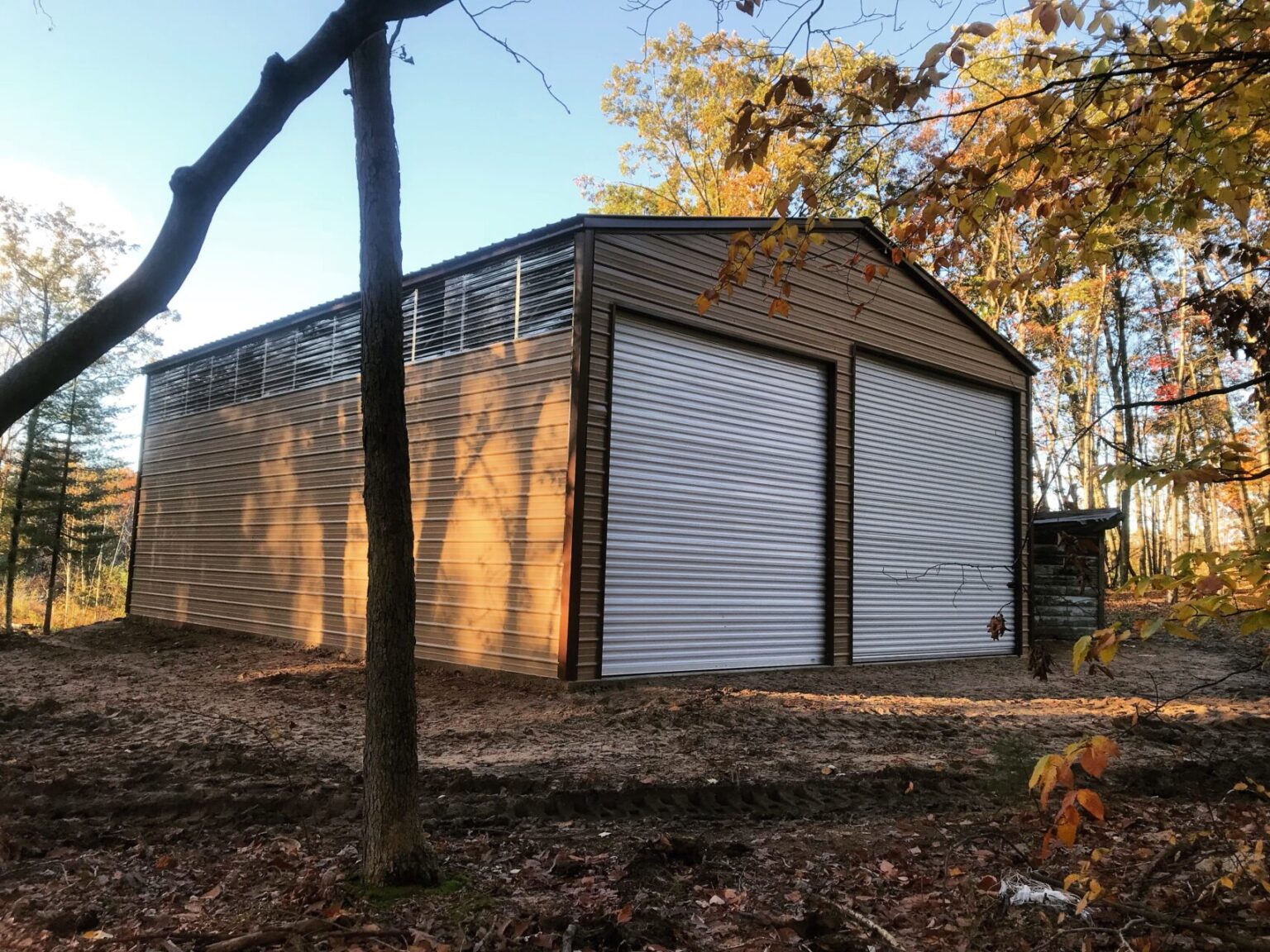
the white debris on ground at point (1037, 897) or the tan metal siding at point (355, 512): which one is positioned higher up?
the tan metal siding at point (355, 512)

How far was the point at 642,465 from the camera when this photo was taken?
31.8 ft

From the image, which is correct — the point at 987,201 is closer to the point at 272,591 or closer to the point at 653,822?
the point at 653,822

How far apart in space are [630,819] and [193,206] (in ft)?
12.9

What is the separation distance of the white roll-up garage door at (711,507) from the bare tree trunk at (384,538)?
18.6ft

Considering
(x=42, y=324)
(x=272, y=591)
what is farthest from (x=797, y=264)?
(x=42, y=324)

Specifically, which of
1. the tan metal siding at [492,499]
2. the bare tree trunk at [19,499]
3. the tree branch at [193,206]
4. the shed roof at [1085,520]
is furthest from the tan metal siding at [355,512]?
the shed roof at [1085,520]

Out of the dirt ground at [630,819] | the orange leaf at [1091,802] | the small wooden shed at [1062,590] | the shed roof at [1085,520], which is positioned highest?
the shed roof at [1085,520]

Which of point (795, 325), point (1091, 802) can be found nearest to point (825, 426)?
point (795, 325)

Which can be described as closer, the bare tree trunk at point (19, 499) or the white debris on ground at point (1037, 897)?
the white debris on ground at point (1037, 897)

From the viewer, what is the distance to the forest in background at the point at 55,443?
18016 millimetres

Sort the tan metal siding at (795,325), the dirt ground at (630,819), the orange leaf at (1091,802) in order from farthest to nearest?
the tan metal siding at (795,325), the dirt ground at (630,819), the orange leaf at (1091,802)

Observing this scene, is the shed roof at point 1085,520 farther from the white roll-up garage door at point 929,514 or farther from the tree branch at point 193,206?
the tree branch at point 193,206

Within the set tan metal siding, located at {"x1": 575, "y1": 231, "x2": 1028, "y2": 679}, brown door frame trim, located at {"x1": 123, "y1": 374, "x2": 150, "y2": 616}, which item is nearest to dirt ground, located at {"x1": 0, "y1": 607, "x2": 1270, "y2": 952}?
tan metal siding, located at {"x1": 575, "y1": 231, "x2": 1028, "y2": 679}

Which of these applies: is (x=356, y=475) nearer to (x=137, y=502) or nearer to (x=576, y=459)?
(x=576, y=459)
